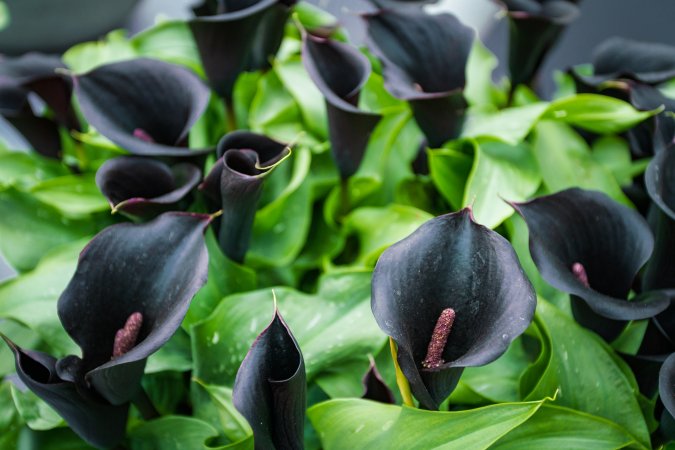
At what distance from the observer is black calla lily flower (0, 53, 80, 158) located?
684mm

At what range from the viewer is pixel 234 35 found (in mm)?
640

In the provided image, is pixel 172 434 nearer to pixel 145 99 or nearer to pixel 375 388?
pixel 375 388

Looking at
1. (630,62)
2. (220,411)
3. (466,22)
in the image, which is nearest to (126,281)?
(220,411)

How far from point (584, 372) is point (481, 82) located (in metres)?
0.41

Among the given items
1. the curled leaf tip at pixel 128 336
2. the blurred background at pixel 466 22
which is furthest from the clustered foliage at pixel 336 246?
the blurred background at pixel 466 22

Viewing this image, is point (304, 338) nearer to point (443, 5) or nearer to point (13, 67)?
point (13, 67)

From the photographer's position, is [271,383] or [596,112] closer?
[271,383]

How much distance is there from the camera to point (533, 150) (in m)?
0.69

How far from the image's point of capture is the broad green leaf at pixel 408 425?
41 centimetres

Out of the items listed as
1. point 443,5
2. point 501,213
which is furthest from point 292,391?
point 443,5

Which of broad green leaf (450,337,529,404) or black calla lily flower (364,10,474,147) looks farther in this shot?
black calla lily flower (364,10,474,147)

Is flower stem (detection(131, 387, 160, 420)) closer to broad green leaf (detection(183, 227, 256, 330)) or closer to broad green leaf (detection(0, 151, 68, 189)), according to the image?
broad green leaf (detection(183, 227, 256, 330))

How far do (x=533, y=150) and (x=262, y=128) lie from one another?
0.88 feet

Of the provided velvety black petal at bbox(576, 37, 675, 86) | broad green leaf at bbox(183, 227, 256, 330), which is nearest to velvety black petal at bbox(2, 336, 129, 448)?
broad green leaf at bbox(183, 227, 256, 330)
